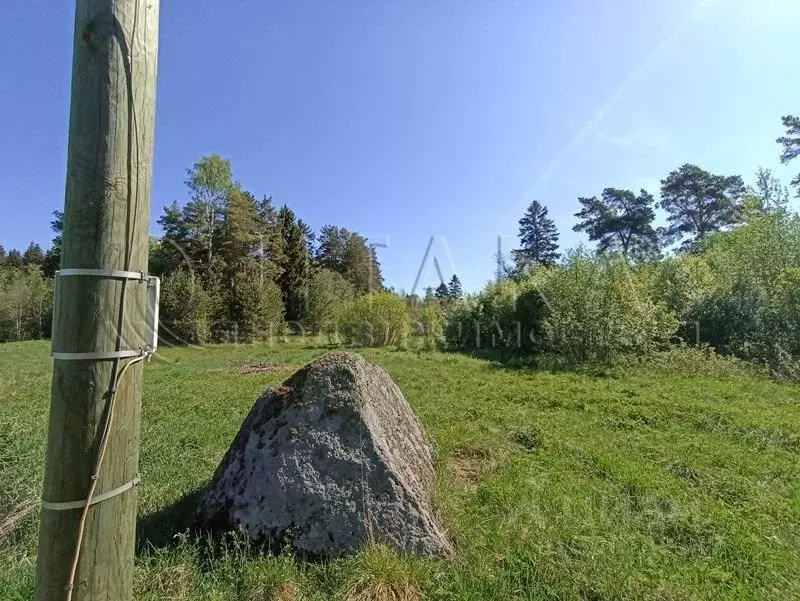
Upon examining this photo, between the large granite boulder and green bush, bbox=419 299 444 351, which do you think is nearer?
the large granite boulder

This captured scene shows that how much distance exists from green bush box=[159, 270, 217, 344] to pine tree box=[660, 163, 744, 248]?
37435mm

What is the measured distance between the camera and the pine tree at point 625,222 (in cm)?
3638

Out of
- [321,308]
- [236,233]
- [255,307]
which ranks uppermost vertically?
[236,233]

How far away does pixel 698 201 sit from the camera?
117ft

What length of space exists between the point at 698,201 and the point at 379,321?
3174 cm

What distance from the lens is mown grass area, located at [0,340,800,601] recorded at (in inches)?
97.1

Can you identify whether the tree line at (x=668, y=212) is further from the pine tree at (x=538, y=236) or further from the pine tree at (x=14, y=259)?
the pine tree at (x=14, y=259)

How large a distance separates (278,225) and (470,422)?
32.3 meters

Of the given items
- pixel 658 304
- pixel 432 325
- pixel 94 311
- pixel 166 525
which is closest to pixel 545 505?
pixel 166 525

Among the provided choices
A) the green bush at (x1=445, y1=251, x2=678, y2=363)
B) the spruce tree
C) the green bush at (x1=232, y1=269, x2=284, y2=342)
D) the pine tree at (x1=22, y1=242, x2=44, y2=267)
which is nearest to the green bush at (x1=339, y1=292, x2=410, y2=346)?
the green bush at (x1=445, y1=251, x2=678, y2=363)

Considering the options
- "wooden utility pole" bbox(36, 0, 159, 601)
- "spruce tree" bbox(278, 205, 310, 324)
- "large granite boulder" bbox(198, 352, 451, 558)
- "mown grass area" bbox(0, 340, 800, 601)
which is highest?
"spruce tree" bbox(278, 205, 310, 324)

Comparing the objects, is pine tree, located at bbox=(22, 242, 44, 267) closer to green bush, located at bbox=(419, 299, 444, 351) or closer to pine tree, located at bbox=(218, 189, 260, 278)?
pine tree, located at bbox=(218, 189, 260, 278)

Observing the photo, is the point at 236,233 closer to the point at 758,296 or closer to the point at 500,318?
the point at 500,318

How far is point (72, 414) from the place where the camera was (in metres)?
1.26
